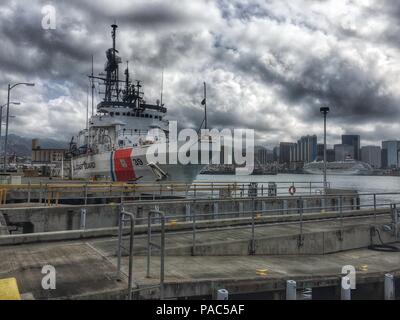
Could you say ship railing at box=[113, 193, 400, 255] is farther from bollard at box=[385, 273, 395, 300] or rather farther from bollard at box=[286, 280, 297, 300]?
bollard at box=[385, 273, 395, 300]

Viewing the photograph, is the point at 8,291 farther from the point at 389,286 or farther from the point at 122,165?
the point at 122,165

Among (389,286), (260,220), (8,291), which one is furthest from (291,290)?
(260,220)

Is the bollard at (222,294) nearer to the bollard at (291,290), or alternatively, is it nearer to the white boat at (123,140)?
the bollard at (291,290)

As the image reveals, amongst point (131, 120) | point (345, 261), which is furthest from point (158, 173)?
point (345, 261)

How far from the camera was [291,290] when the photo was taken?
6.74m

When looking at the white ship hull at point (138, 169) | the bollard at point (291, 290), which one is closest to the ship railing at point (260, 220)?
the bollard at point (291, 290)

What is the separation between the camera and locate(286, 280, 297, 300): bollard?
6.72m

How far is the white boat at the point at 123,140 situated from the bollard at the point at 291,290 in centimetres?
2201

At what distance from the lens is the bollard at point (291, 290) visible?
6723 millimetres

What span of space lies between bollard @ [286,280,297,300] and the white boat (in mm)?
22008

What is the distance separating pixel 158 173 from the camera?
1137 inches

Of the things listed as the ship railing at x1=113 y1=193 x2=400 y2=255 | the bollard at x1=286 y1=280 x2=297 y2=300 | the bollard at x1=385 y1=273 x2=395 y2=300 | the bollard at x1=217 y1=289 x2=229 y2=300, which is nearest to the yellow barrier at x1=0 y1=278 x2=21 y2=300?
the bollard at x1=217 y1=289 x2=229 y2=300
